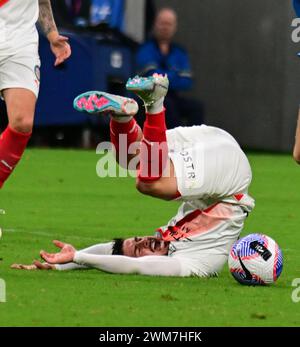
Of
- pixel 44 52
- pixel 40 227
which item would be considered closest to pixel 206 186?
pixel 40 227

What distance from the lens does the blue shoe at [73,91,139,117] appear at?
8.70 metres

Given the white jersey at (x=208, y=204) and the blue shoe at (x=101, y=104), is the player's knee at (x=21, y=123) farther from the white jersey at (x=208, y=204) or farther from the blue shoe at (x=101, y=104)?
the white jersey at (x=208, y=204)

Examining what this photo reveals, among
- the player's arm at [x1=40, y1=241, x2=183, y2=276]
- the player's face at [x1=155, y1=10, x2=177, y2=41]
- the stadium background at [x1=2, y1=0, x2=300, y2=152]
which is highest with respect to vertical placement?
the player's arm at [x1=40, y1=241, x2=183, y2=276]

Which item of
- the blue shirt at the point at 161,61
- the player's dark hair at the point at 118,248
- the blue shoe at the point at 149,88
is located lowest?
the blue shirt at the point at 161,61

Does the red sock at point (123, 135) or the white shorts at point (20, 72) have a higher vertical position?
the white shorts at point (20, 72)

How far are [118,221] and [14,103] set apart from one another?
10.9 feet

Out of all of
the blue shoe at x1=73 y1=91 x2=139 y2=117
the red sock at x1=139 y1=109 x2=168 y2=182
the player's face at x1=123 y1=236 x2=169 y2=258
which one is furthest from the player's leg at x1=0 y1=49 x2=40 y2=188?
the player's face at x1=123 y1=236 x2=169 y2=258

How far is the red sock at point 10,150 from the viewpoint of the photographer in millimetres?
8828

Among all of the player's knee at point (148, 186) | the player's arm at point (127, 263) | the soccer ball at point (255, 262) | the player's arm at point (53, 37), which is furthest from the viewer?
the player's arm at point (53, 37)

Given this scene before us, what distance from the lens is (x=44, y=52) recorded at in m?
18.6

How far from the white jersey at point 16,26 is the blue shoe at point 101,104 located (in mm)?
683

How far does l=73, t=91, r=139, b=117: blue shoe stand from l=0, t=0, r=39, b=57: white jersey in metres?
0.68

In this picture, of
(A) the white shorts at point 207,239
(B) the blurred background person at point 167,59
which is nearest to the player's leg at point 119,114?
(A) the white shorts at point 207,239

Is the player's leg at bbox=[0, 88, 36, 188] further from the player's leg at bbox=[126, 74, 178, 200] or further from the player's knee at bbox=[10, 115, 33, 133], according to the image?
the player's leg at bbox=[126, 74, 178, 200]
